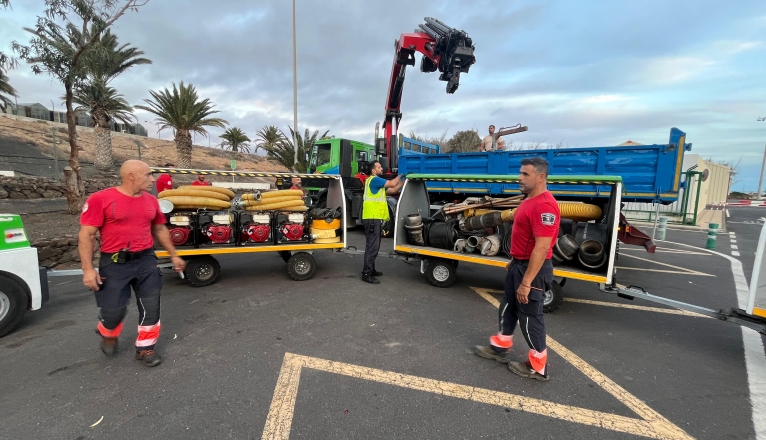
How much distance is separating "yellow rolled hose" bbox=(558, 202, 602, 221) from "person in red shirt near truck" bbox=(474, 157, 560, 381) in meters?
2.47

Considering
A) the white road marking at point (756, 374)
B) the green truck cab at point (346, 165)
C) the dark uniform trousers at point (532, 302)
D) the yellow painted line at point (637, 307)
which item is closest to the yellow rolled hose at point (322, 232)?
the dark uniform trousers at point (532, 302)

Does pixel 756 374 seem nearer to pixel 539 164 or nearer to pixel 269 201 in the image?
pixel 539 164

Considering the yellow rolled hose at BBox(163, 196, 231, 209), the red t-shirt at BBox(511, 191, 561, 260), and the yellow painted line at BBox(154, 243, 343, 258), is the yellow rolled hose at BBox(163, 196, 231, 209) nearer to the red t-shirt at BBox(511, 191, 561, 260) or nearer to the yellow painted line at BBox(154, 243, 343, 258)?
the yellow painted line at BBox(154, 243, 343, 258)

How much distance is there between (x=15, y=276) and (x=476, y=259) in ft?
17.2

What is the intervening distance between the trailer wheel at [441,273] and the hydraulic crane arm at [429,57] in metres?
4.76

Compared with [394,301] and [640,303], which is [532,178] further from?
[640,303]

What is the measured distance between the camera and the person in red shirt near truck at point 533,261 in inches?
104

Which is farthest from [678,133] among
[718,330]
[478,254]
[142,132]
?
[142,132]

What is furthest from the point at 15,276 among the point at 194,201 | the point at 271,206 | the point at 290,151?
the point at 290,151

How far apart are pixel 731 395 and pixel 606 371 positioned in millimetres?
885

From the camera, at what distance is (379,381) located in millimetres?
2816

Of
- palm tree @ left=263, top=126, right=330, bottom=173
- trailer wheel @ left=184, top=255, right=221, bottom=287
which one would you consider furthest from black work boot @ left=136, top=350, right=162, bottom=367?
palm tree @ left=263, top=126, right=330, bottom=173

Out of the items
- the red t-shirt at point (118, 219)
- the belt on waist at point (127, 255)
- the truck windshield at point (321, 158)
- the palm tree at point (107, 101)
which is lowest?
the belt on waist at point (127, 255)

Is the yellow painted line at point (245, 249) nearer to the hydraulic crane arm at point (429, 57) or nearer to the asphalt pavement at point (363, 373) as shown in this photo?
the asphalt pavement at point (363, 373)
